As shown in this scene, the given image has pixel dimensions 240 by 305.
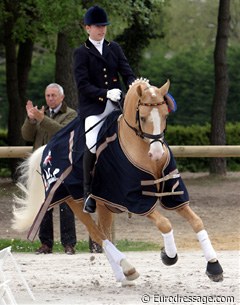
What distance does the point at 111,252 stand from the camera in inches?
354

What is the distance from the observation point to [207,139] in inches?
1002

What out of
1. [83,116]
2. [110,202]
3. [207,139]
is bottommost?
[207,139]

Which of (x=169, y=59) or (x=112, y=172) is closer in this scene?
(x=112, y=172)

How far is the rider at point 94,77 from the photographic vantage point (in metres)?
8.85

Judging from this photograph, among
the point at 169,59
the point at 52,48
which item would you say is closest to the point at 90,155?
the point at 52,48

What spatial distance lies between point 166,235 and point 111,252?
2.74ft

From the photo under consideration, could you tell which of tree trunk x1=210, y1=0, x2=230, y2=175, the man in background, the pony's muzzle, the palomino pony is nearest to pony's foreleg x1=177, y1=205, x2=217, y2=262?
the palomino pony

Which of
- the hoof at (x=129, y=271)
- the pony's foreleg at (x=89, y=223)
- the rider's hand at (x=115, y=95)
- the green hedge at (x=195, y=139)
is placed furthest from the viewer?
the green hedge at (x=195, y=139)

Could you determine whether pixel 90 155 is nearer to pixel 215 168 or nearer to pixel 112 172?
pixel 112 172

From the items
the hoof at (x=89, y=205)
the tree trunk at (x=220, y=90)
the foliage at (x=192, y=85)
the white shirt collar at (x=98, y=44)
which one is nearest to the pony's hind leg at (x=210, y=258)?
the hoof at (x=89, y=205)

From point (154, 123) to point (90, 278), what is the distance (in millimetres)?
2101

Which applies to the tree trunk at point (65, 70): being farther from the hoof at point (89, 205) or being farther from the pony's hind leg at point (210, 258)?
the pony's hind leg at point (210, 258)

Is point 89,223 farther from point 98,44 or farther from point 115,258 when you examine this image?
point 98,44

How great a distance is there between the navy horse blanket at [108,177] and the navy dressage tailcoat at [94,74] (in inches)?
6.8
